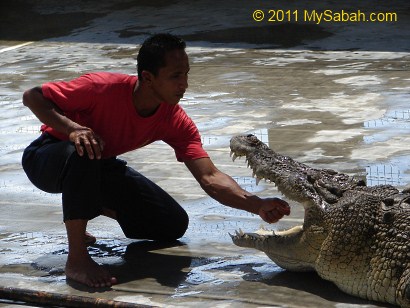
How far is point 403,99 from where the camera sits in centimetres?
750

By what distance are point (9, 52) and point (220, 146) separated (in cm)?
493

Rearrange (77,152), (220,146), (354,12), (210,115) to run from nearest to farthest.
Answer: (77,152) → (220,146) → (210,115) → (354,12)

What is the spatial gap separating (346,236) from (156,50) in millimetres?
1083

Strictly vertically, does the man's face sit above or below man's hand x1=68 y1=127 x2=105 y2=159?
above

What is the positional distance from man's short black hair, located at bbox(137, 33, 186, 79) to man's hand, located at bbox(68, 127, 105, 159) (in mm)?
389

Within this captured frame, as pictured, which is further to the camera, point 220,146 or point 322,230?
point 220,146

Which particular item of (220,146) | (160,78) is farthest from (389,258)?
(220,146)

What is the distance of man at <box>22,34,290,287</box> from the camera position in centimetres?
398

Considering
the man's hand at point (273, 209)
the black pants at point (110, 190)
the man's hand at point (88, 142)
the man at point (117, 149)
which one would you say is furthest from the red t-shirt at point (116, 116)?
the man's hand at point (273, 209)

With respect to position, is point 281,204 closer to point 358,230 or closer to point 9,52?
point 358,230

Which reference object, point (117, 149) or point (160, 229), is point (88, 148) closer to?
point (117, 149)

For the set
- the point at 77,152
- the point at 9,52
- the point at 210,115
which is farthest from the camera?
the point at 9,52

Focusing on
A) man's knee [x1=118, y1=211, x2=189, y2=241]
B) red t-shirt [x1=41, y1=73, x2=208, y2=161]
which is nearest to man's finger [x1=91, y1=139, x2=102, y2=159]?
red t-shirt [x1=41, y1=73, x2=208, y2=161]

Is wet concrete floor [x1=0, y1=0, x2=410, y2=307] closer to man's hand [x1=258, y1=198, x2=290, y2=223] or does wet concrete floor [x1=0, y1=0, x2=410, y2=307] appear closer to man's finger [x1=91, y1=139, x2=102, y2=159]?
man's hand [x1=258, y1=198, x2=290, y2=223]
